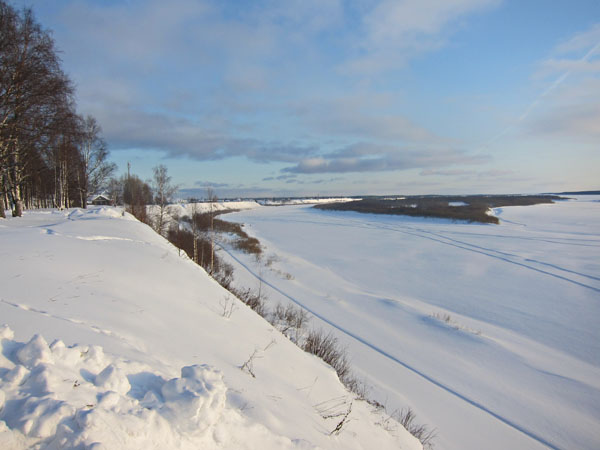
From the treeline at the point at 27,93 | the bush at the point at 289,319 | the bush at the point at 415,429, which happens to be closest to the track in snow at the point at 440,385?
the bush at the point at 289,319

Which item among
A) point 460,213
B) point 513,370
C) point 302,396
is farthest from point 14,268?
point 460,213

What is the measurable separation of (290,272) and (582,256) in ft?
63.7

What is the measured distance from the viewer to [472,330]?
942 cm

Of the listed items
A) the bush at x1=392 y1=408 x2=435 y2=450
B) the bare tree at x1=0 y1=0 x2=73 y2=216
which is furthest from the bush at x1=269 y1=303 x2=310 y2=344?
the bare tree at x1=0 y1=0 x2=73 y2=216

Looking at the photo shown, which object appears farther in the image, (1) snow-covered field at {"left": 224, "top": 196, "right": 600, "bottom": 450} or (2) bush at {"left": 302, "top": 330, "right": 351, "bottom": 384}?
(2) bush at {"left": 302, "top": 330, "right": 351, "bottom": 384}

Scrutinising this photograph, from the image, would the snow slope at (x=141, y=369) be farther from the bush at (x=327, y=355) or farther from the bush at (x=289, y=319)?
the bush at (x=289, y=319)

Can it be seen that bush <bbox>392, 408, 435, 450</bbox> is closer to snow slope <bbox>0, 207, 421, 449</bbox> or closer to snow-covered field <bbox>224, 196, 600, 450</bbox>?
snow-covered field <bbox>224, 196, 600, 450</bbox>

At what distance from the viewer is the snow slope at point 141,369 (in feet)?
5.31

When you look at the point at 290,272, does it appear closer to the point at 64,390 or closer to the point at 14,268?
the point at 14,268

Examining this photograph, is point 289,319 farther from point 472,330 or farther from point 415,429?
point 472,330

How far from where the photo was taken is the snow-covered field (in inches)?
223

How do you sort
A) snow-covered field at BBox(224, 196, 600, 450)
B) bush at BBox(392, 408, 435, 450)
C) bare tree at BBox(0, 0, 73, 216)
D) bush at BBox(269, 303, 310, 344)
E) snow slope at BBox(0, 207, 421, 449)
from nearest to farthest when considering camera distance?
snow slope at BBox(0, 207, 421, 449) < bush at BBox(392, 408, 435, 450) < snow-covered field at BBox(224, 196, 600, 450) < bush at BBox(269, 303, 310, 344) < bare tree at BBox(0, 0, 73, 216)

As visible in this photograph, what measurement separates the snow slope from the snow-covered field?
2.94 m

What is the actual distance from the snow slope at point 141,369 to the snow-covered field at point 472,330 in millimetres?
2936
